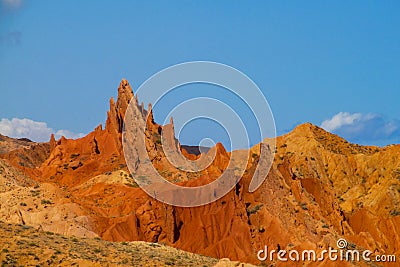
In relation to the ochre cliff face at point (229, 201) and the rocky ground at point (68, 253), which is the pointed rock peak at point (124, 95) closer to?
the ochre cliff face at point (229, 201)

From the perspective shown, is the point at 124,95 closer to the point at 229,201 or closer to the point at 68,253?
the point at 229,201

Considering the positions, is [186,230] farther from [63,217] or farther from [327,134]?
[327,134]

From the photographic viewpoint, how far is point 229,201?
304ft

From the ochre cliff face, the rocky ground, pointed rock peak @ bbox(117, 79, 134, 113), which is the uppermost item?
pointed rock peak @ bbox(117, 79, 134, 113)

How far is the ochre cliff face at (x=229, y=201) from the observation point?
281 ft

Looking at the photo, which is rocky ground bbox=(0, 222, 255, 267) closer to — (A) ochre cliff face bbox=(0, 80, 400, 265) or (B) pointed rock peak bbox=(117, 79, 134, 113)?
(A) ochre cliff face bbox=(0, 80, 400, 265)

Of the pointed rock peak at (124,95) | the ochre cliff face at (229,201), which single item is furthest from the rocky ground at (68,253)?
the pointed rock peak at (124,95)

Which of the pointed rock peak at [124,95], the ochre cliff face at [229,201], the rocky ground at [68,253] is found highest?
the pointed rock peak at [124,95]

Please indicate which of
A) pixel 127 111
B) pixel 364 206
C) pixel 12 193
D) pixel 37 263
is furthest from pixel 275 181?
pixel 127 111

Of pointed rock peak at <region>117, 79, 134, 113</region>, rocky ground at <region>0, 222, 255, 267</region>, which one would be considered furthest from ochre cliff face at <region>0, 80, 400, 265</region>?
rocky ground at <region>0, 222, 255, 267</region>

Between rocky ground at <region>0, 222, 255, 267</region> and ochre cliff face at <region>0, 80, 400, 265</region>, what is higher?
ochre cliff face at <region>0, 80, 400, 265</region>

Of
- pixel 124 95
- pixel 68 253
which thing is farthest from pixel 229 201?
pixel 124 95

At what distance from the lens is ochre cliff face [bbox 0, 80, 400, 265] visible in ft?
281

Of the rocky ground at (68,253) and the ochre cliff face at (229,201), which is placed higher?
the ochre cliff face at (229,201)
